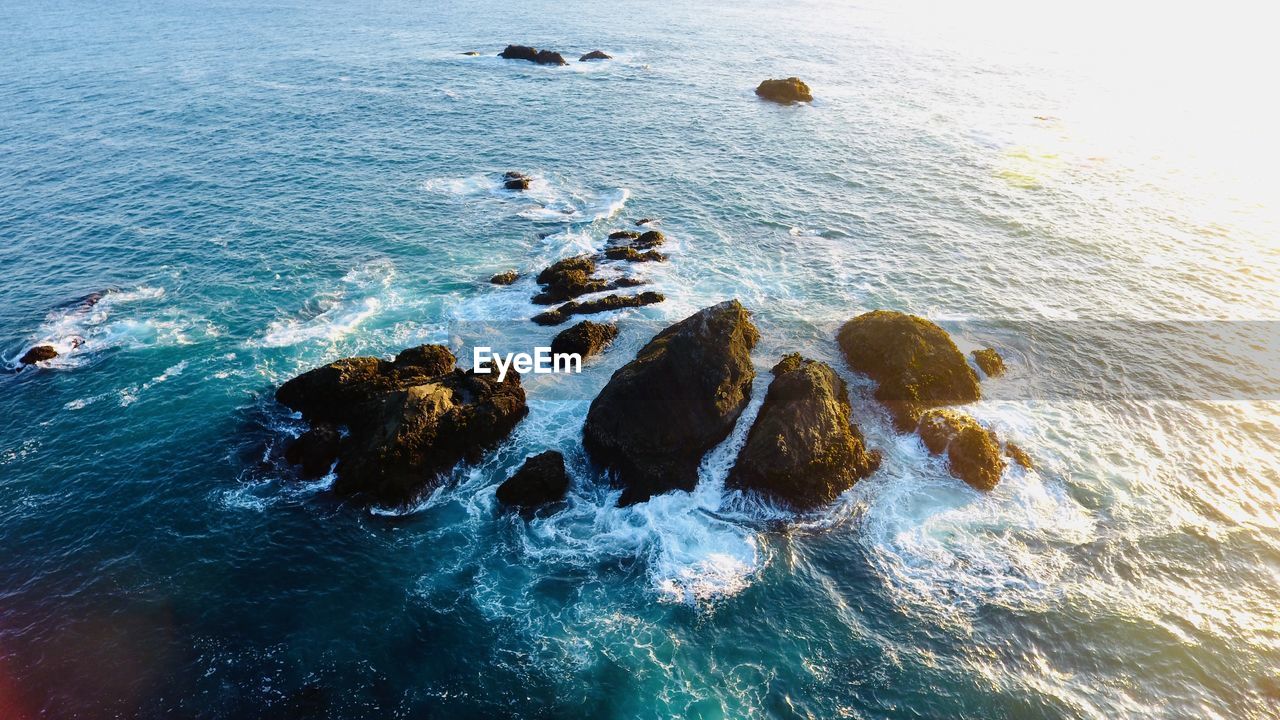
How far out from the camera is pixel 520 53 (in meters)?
143

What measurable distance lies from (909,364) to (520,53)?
12695cm

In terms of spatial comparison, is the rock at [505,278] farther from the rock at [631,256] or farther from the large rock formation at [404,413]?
the large rock formation at [404,413]

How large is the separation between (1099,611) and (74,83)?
539 ft

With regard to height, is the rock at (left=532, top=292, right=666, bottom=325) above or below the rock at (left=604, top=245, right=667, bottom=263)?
below

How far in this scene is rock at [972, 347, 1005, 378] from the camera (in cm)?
4997

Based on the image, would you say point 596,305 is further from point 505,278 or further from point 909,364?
point 909,364

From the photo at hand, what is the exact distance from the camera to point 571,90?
12212 centimetres

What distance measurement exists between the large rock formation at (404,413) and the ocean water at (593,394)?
1774mm

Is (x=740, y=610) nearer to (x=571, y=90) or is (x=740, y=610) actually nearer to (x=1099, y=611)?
(x=1099, y=611)

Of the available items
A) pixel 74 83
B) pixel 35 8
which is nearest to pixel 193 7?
pixel 35 8

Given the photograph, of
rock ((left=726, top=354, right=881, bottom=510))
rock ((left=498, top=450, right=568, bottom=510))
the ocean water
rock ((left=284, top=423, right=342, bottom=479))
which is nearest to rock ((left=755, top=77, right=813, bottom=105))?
the ocean water

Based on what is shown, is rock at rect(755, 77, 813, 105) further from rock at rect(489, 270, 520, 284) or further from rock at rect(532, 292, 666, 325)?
rock at rect(489, 270, 520, 284)

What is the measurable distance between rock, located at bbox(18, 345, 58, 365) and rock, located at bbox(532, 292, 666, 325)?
37.2 meters

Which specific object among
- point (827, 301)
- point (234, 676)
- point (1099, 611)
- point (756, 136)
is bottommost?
point (234, 676)
